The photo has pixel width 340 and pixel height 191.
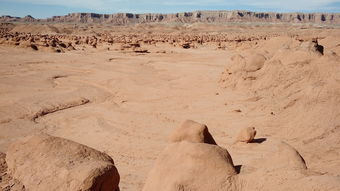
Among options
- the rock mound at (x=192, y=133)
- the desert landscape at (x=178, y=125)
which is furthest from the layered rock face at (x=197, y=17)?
the rock mound at (x=192, y=133)

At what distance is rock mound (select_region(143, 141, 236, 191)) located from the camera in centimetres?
355

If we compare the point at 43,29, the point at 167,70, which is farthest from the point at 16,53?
the point at 43,29

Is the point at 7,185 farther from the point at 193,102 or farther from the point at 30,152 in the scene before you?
the point at 193,102

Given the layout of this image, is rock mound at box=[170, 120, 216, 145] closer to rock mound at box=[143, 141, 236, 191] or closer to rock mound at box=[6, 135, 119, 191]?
rock mound at box=[143, 141, 236, 191]

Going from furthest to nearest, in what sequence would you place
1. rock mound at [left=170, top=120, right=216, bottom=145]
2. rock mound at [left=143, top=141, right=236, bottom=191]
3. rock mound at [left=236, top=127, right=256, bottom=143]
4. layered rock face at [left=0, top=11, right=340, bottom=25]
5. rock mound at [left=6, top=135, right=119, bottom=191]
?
layered rock face at [left=0, top=11, right=340, bottom=25] → rock mound at [left=236, top=127, right=256, bottom=143] → rock mound at [left=170, top=120, right=216, bottom=145] → rock mound at [left=143, top=141, right=236, bottom=191] → rock mound at [left=6, top=135, right=119, bottom=191]

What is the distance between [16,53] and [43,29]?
4192 cm

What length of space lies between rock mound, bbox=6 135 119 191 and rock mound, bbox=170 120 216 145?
2.10m

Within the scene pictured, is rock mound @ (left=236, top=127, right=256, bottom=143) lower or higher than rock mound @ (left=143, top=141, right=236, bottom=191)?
lower

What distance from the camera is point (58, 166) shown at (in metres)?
3.54

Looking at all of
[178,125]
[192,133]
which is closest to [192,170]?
[192,133]

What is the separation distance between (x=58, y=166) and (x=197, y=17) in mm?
147365


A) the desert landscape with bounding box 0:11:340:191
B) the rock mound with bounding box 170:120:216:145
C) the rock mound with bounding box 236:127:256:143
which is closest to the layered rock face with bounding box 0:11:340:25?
the desert landscape with bounding box 0:11:340:191

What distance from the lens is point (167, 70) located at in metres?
16.1

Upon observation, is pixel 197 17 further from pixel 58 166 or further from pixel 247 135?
pixel 58 166
